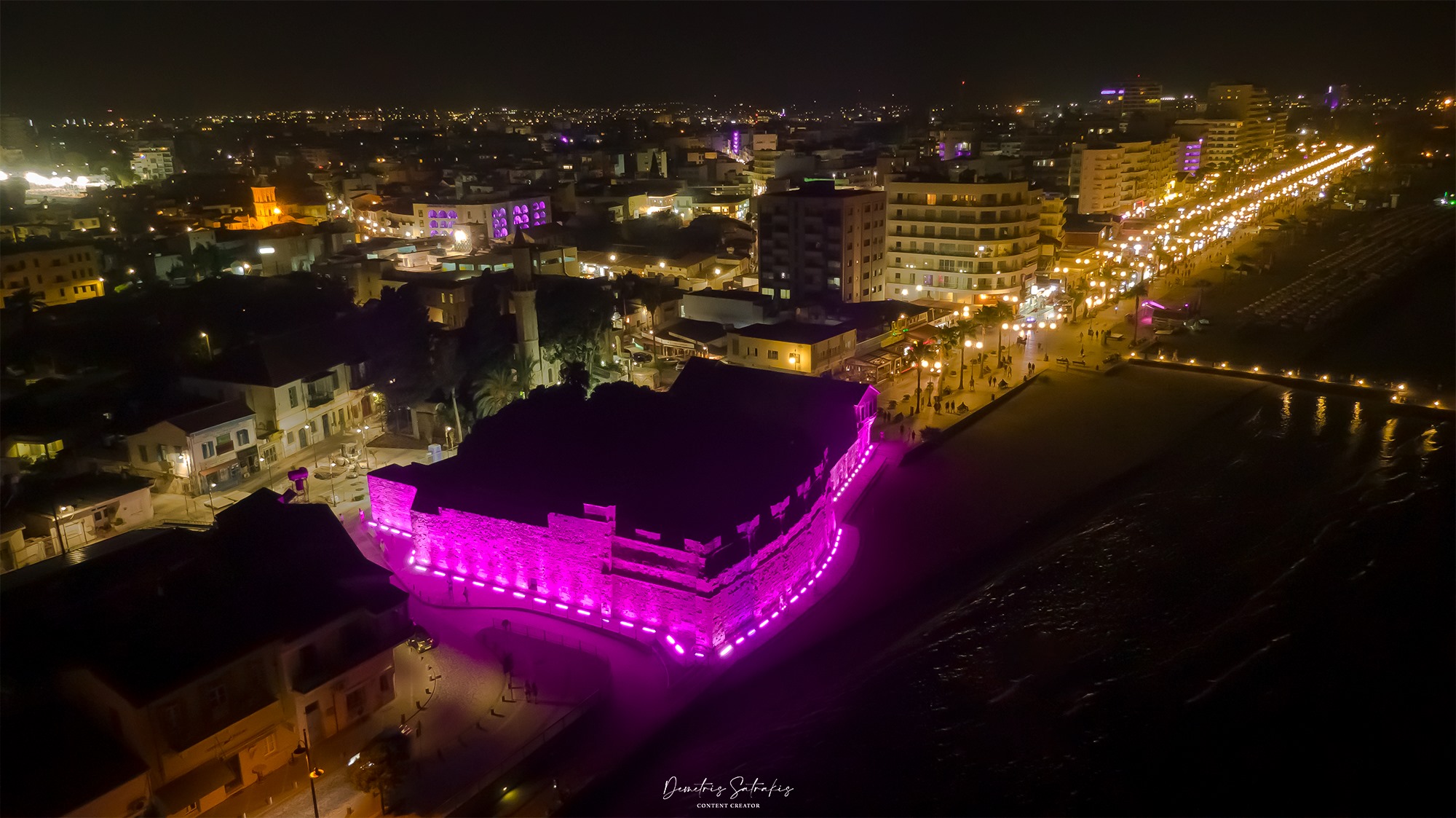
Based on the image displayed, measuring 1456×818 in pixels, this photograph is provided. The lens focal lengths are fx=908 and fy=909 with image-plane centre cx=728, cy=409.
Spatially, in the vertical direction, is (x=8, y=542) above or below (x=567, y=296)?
below

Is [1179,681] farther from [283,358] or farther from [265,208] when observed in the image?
[265,208]

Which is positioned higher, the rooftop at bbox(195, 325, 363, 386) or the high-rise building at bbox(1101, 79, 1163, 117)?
the high-rise building at bbox(1101, 79, 1163, 117)

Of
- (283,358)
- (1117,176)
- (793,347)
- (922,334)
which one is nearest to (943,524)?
(793,347)

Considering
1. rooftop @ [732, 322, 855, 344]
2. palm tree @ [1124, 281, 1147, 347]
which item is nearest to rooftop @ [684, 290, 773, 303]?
rooftop @ [732, 322, 855, 344]

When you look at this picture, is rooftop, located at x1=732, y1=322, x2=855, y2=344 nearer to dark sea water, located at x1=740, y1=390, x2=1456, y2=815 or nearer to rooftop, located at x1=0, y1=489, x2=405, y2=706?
dark sea water, located at x1=740, y1=390, x2=1456, y2=815

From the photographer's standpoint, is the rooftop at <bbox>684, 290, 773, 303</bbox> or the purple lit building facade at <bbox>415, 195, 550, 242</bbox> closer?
the rooftop at <bbox>684, 290, 773, 303</bbox>

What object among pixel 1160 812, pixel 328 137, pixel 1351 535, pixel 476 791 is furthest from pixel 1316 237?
pixel 328 137

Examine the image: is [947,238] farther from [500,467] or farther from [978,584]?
[500,467]
